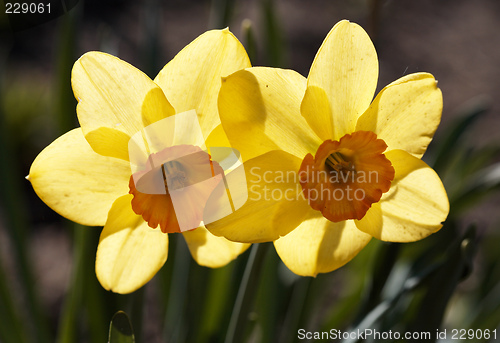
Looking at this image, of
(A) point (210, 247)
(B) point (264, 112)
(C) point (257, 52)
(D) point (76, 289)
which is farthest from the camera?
(C) point (257, 52)

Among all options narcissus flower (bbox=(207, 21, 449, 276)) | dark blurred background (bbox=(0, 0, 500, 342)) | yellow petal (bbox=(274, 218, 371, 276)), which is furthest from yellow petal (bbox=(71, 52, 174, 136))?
dark blurred background (bbox=(0, 0, 500, 342))

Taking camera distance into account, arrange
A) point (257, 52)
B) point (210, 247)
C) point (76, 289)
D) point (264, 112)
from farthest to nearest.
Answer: point (257, 52), point (76, 289), point (210, 247), point (264, 112)

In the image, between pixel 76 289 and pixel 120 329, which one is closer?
pixel 120 329

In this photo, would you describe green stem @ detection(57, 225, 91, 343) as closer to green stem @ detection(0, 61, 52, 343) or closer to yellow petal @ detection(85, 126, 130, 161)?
green stem @ detection(0, 61, 52, 343)

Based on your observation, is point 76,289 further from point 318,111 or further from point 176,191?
point 318,111

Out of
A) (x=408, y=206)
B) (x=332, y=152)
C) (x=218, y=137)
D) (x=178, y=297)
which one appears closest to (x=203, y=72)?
(x=218, y=137)

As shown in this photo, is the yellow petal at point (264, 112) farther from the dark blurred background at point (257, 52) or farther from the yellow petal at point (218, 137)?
the dark blurred background at point (257, 52)
